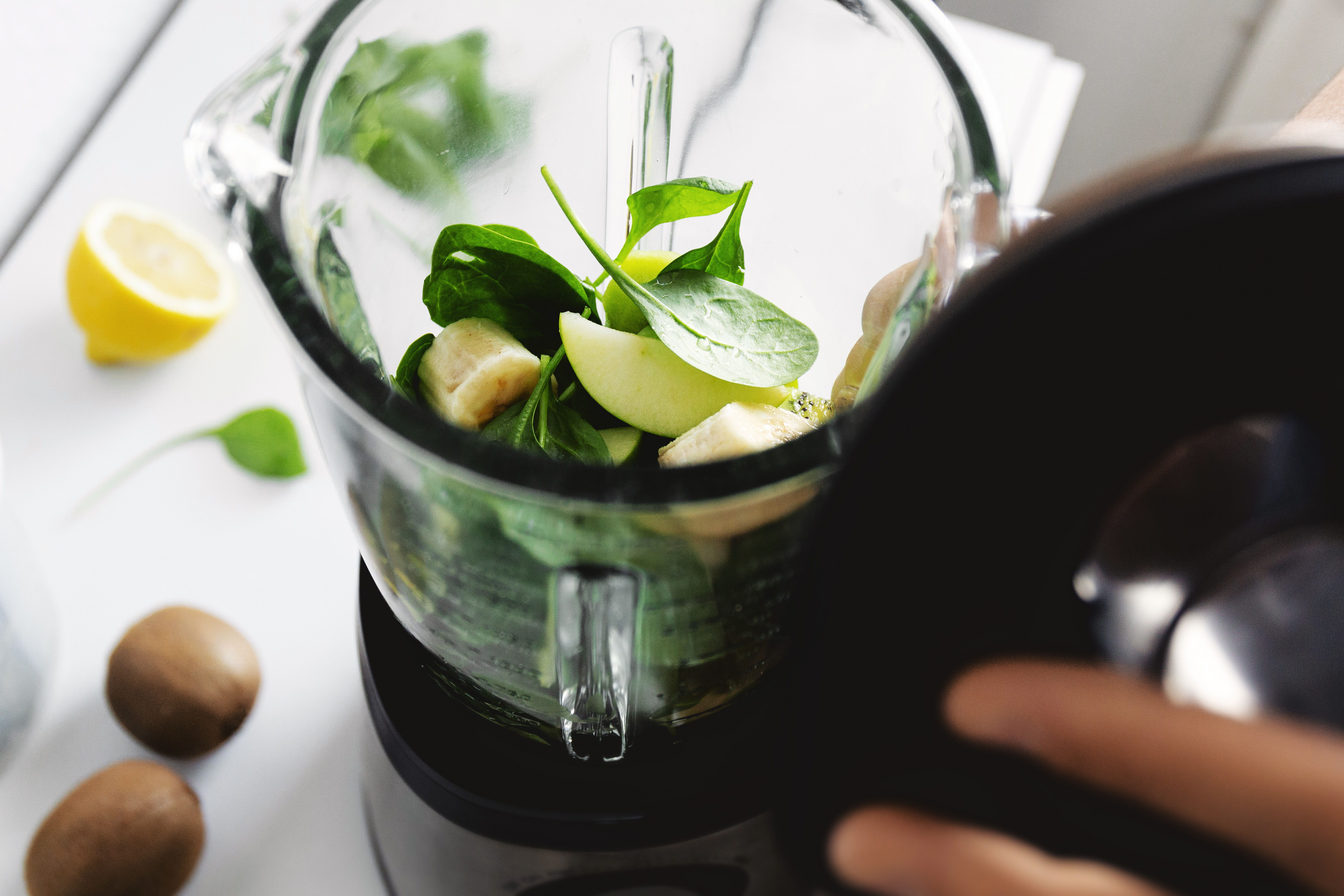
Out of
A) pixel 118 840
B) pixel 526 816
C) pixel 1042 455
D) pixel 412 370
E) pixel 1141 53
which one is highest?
pixel 1141 53

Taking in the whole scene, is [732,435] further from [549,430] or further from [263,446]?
[263,446]

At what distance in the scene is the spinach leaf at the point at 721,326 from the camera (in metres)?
0.34

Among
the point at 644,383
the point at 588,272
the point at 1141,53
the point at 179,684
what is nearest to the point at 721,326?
the point at 644,383

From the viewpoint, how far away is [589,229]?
478mm

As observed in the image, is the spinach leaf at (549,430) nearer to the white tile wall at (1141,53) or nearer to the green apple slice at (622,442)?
the green apple slice at (622,442)

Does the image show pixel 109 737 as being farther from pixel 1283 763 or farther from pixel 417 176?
pixel 1283 763

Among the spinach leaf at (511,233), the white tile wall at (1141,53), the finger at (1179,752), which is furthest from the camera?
the white tile wall at (1141,53)

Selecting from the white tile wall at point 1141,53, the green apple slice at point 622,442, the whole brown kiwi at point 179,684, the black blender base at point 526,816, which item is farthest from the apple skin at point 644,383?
the white tile wall at point 1141,53

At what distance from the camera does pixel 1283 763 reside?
14 centimetres

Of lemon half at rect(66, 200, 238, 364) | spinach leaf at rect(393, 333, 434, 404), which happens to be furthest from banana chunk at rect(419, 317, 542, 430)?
lemon half at rect(66, 200, 238, 364)

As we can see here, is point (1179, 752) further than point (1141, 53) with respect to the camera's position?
No

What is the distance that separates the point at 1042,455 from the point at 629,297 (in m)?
0.23

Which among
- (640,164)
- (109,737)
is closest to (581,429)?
(640,164)

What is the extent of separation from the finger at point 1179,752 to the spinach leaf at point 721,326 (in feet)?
0.61
